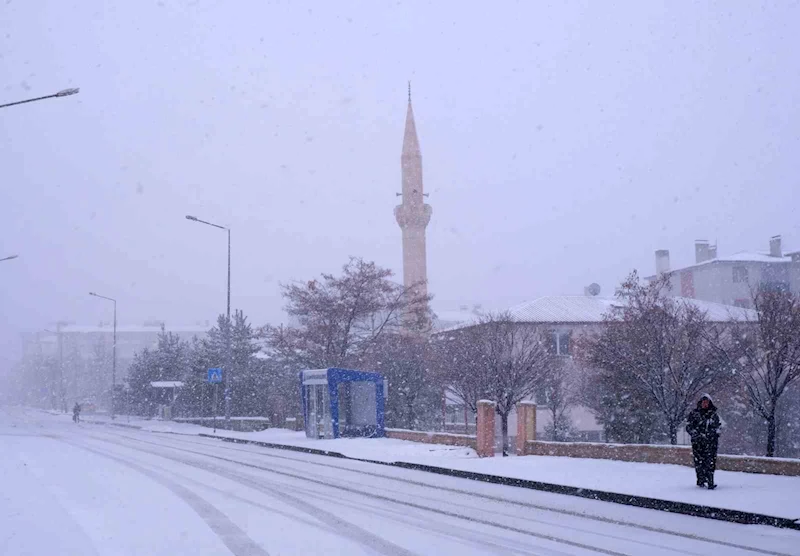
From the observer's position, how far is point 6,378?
19188 centimetres

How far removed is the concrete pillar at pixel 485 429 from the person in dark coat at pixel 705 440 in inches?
321

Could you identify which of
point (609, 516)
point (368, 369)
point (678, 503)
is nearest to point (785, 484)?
point (678, 503)

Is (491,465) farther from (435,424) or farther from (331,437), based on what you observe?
(435,424)

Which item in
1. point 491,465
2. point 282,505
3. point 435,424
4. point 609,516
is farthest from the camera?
point 435,424

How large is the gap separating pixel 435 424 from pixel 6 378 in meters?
172

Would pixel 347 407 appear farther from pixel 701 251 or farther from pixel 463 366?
pixel 701 251

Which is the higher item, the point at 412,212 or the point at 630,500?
the point at 412,212

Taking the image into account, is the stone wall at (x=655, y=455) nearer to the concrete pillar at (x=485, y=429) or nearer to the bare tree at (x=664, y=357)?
the concrete pillar at (x=485, y=429)

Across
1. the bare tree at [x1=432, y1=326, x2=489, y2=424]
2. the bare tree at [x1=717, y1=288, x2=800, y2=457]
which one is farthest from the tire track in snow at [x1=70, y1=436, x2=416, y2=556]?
the bare tree at [x1=717, y1=288, x2=800, y2=457]

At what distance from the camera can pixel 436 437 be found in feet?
90.1

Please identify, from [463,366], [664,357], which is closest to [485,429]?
[664,357]

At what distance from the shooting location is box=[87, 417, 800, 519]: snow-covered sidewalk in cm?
1255

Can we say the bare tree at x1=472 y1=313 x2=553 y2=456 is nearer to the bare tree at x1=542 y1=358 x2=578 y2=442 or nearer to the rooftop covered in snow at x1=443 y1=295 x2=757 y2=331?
the bare tree at x1=542 y1=358 x2=578 y2=442

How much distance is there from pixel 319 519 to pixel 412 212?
55119mm
